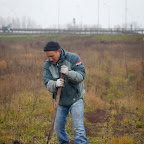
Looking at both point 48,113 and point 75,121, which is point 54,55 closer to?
point 75,121

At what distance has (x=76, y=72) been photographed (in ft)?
9.29

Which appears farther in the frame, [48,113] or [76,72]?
[48,113]

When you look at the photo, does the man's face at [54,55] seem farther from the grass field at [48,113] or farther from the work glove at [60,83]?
the grass field at [48,113]

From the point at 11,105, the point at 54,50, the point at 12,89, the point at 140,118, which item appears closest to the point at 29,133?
the point at 11,105

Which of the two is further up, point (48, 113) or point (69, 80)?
point (69, 80)

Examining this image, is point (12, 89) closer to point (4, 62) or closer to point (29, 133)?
point (29, 133)

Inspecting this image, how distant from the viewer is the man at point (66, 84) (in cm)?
286

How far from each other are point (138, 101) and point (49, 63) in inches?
118

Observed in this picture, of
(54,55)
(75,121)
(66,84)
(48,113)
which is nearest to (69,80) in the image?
(66,84)

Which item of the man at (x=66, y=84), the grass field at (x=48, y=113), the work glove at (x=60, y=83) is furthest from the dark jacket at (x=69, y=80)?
the grass field at (x=48, y=113)

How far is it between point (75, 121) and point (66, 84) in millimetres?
523

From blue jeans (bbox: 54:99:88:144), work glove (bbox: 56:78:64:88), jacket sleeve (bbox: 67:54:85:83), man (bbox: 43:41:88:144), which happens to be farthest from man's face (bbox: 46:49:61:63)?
blue jeans (bbox: 54:99:88:144)

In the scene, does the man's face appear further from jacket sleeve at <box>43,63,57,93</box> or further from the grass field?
the grass field

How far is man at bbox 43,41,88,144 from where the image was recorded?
2861mm
